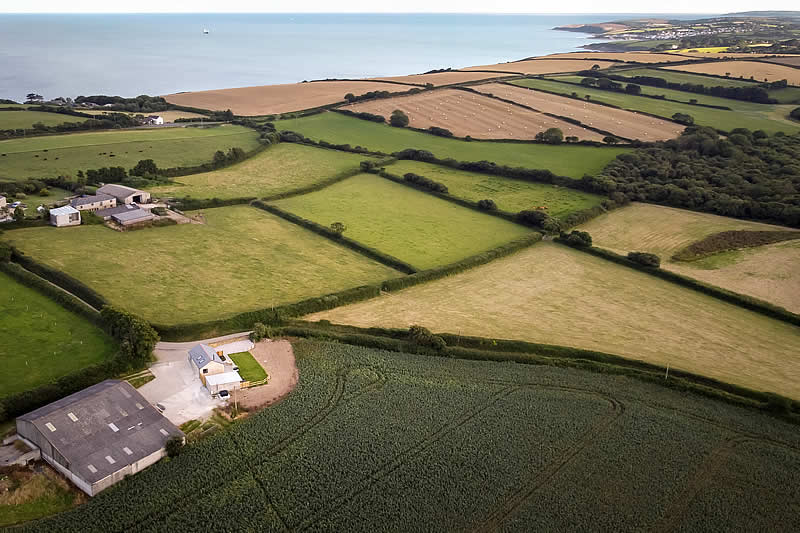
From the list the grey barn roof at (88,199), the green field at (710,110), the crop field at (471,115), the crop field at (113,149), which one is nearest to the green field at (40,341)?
the grey barn roof at (88,199)

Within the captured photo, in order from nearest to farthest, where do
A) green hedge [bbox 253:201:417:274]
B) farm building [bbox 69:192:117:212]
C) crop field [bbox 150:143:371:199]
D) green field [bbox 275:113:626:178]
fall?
green hedge [bbox 253:201:417:274] → farm building [bbox 69:192:117:212] → crop field [bbox 150:143:371:199] → green field [bbox 275:113:626:178]

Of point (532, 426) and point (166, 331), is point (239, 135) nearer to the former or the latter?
point (166, 331)

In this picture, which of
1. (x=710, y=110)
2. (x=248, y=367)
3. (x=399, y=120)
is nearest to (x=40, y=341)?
(x=248, y=367)

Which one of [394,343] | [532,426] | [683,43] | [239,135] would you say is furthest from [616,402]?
[683,43]

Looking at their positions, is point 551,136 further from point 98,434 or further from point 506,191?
point 98,434

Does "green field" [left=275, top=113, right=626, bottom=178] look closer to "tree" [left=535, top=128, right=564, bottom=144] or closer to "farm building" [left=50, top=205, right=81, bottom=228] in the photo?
"tree" [left=535, top=128, right=564, bottom=144]

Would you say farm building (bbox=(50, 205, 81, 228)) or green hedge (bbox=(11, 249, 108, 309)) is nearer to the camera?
green hedge (bbox=(11, 249, 108, 309))

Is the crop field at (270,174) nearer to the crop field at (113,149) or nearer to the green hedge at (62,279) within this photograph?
the crop field at (113,149)

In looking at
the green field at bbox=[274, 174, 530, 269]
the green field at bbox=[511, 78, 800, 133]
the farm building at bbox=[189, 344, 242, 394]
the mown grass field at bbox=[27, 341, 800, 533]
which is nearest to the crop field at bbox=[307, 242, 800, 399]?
the green field at bbox=[274, 174, 530, 269]
